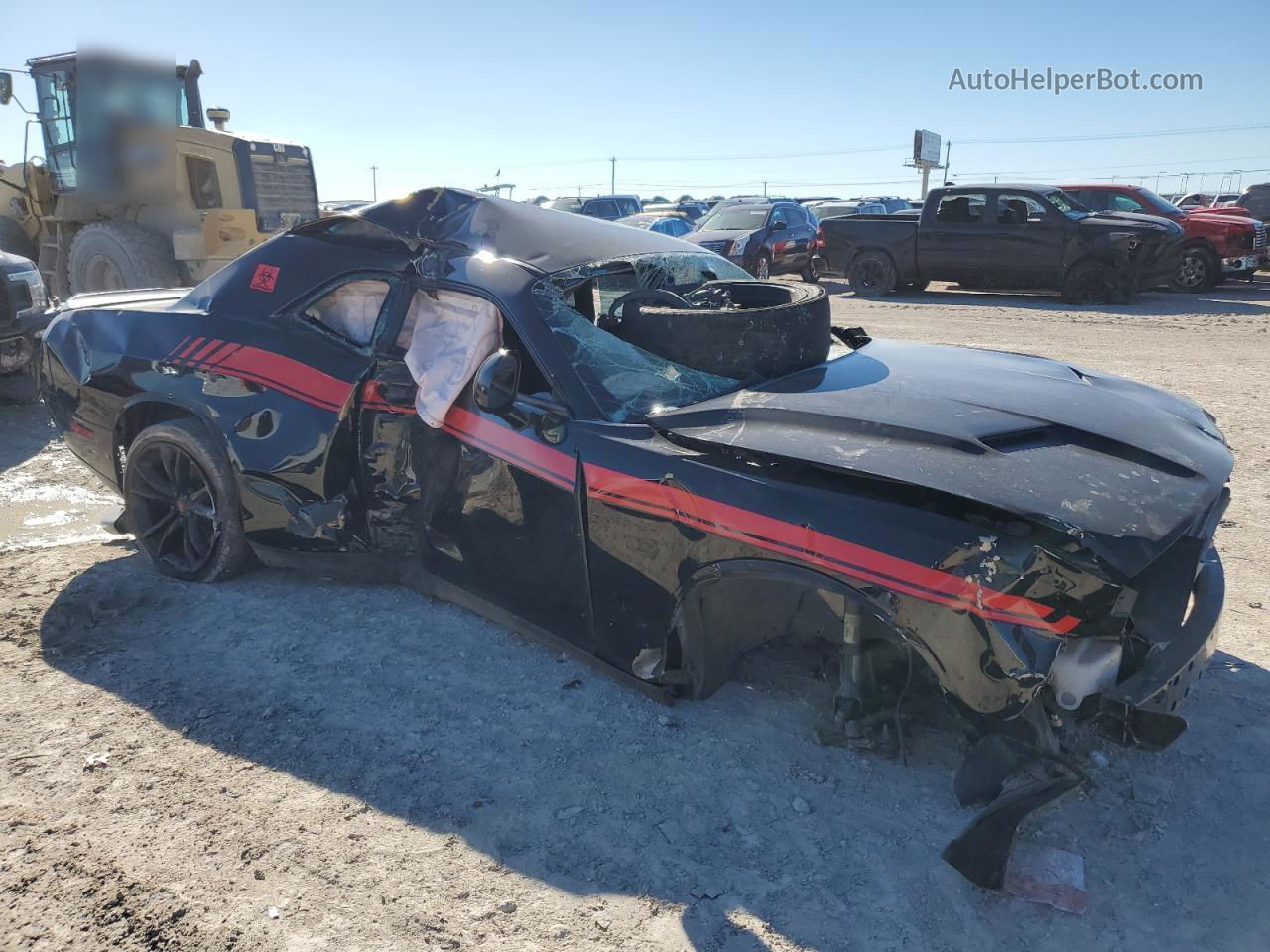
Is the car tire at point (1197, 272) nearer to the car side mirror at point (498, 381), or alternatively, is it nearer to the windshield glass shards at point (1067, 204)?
the windshield glass shards at point (1067, 204)

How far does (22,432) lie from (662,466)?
20.4 feet

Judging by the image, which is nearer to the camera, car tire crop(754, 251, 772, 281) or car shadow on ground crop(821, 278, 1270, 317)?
car shadow on ground crop(821, 278, 1270, 317)

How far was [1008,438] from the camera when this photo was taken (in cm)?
278

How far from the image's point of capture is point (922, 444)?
2.68 metres

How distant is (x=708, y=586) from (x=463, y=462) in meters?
1.04

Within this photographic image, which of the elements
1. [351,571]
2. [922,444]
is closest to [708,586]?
[922,444]

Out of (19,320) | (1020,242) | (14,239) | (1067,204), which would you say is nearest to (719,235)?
(1020,242)

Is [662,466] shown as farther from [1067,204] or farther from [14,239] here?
[1067,204]

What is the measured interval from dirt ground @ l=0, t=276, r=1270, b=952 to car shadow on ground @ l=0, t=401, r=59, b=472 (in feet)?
9.29

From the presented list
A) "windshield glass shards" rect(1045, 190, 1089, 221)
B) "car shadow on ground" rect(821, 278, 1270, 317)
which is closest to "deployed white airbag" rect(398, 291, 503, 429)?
"car shadow on ground" rect(821, 278, 1270, 317)

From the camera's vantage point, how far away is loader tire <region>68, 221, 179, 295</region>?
9.76 metres

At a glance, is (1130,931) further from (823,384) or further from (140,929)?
(140,929)

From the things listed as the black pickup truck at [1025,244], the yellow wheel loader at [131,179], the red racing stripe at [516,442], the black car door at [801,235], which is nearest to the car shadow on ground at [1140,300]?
the black pickup truck at [1025,244]

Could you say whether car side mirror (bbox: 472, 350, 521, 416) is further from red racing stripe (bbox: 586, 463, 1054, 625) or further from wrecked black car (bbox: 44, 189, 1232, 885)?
red racing stripe (bbox: 586, 463, 1054, 625)
